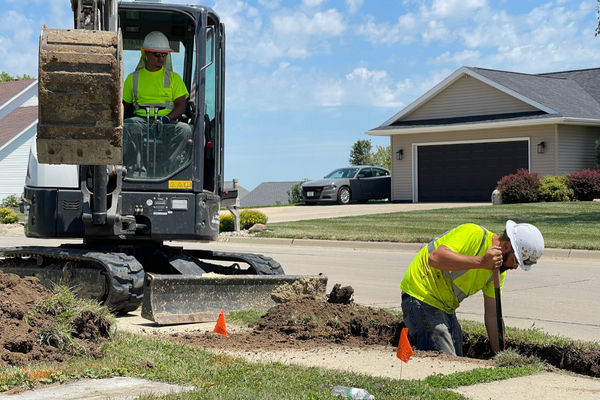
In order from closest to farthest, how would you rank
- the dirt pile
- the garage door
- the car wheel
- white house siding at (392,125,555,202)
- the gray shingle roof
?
the dirt pile < white house siding at (392,125,555,202) < the gray shingle roof < the garage door < the car wheel

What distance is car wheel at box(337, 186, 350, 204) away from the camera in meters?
31.6

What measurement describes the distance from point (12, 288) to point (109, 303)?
1439 mm

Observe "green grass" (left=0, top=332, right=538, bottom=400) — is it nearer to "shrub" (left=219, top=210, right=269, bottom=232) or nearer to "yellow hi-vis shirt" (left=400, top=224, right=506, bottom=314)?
"yellow hi-vis shirt" (left=400, top=224, right=506, bottom=314)

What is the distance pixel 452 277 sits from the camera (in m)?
6.15

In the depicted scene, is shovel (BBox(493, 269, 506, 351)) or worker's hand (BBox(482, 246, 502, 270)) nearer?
worker's hand (BBox(482, 246, 502, 270))

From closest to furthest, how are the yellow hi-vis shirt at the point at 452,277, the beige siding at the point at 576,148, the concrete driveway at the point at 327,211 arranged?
the yellow hi-vis shirt at the point at 452,277 < the concrete driveway at the point at 327,211 < the beige siding at the point at 576,148

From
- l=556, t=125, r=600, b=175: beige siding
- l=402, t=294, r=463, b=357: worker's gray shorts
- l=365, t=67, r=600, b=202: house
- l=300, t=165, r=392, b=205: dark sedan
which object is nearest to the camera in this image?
l=402, t=294, r=463, b=357: worker's gray shorts

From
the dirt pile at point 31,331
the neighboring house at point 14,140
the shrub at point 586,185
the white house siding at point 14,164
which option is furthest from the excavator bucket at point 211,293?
the white house siding at point 14,164

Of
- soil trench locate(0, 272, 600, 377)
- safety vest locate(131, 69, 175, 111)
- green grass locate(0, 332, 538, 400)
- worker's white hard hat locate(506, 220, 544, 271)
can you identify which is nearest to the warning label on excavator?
safety vest locate(131, 69, 175, 111)

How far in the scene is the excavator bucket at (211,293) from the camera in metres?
7.49

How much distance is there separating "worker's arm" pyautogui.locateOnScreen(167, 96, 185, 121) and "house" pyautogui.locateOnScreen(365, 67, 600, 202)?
22596mm

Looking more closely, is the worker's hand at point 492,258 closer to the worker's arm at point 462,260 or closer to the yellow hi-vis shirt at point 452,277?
the worker's arm at point 462,260

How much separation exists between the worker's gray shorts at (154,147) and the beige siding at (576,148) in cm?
2327

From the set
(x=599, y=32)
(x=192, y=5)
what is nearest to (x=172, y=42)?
(x=192, y=5)
